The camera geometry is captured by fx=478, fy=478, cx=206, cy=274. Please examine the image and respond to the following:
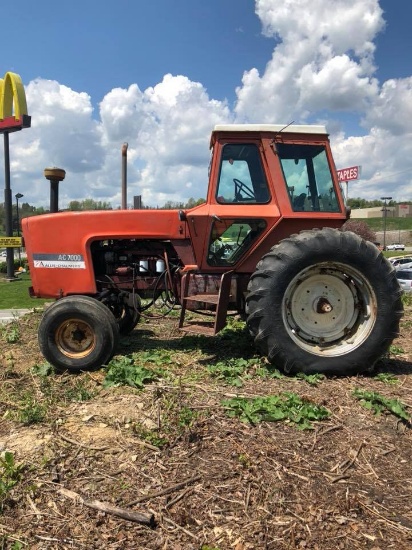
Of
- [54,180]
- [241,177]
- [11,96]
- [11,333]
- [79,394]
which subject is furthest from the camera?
[11,96]

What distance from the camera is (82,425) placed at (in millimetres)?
3486

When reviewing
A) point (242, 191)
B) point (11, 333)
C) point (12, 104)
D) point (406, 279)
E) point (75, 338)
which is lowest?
point (406, 279)

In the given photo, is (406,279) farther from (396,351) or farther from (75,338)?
(75,338)

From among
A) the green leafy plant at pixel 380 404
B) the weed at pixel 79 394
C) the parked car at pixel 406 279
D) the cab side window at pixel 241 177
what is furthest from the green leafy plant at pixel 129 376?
the parked car at pixel 406 279

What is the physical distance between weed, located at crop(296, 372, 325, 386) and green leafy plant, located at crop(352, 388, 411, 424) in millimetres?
409

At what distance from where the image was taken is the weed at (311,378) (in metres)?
4.29

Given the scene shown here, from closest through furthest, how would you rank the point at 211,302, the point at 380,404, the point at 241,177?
the point at 380,404, the point at 211,302, the point at 241,177

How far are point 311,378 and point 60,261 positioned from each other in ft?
9.86

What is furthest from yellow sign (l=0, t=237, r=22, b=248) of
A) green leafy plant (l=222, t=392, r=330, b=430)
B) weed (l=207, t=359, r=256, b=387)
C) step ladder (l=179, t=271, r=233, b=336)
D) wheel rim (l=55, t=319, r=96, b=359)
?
green leafy plant (l=222, t=392, r=330, b=430)

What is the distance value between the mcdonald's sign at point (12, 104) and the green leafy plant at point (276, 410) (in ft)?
68.0

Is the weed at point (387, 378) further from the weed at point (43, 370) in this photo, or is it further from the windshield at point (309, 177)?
the weed at point (43, 370)

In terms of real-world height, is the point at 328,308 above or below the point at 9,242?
above

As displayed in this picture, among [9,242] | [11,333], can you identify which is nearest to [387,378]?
[11,333]

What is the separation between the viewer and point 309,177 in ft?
16.9
